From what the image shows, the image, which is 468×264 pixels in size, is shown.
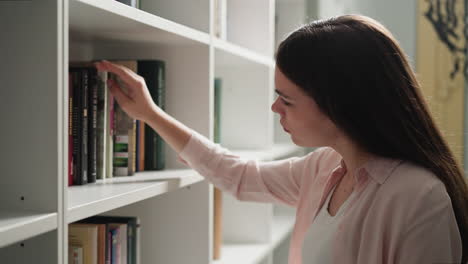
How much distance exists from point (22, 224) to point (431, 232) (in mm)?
713

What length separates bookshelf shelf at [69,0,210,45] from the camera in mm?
971

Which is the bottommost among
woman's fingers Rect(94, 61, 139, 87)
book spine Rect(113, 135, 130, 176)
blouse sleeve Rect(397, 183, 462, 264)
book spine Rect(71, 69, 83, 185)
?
blouse sleeve Rect(397, 183, 462, 264)

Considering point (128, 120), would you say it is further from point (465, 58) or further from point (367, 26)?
point (465, 58)

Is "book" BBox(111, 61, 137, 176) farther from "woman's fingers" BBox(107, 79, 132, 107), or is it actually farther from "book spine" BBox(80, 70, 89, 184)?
"book spine" BBox(80, 70, 89, 184)

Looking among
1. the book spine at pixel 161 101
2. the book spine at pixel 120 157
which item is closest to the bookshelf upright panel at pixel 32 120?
the book spine at pixel 120 157

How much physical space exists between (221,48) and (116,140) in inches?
15.4

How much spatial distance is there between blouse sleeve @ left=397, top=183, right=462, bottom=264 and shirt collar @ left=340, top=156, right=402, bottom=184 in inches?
3.9

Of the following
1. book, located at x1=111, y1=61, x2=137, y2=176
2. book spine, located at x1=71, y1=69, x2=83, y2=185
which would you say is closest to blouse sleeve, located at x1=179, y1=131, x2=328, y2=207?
book, located at x1=111, y1=61, x2=137, y2=176

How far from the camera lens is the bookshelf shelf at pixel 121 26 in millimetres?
971

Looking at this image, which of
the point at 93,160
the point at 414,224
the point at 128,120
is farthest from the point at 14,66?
the point at 414,224

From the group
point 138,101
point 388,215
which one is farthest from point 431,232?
point 138,101

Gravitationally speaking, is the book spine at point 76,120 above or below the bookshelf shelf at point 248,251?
above

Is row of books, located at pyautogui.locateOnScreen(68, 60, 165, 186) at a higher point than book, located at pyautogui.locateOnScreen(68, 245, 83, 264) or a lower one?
higher

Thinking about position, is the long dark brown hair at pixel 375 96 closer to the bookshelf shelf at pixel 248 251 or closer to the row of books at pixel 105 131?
the row of books at pixel 105 131
